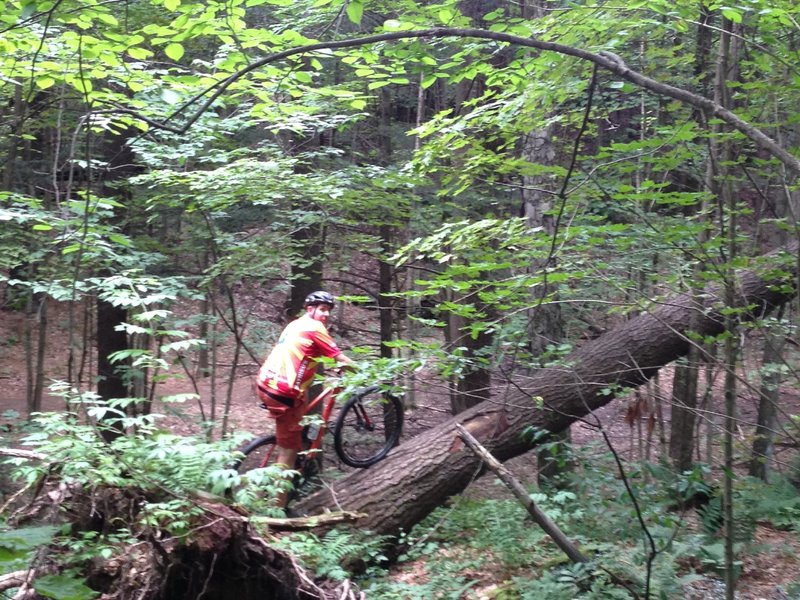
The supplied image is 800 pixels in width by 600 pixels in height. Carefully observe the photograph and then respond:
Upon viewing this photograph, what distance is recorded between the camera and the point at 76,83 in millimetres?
4367

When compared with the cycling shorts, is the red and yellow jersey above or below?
above

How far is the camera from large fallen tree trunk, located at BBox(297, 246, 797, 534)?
20.6 feet

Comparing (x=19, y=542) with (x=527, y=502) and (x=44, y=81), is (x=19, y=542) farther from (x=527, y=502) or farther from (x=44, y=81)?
(x=44, y=81)

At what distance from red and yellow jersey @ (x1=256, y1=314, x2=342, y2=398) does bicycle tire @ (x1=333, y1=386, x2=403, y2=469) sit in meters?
1.08

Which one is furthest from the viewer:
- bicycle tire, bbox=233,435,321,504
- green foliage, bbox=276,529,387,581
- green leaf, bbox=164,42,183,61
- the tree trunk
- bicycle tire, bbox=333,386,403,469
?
the tree trunk

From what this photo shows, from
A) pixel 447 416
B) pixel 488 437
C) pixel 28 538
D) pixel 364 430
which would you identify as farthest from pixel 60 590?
pixel 447 416

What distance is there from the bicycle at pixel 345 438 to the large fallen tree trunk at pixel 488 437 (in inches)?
21.1

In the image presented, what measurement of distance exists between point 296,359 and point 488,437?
2146 millimetres

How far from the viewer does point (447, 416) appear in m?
10.5

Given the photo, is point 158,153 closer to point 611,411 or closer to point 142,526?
point 142,526

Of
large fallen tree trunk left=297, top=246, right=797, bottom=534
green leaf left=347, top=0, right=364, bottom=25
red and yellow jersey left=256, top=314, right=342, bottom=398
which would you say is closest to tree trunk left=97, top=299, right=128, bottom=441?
red and yellow jersey left=256, top=314, right=342, bottom=398

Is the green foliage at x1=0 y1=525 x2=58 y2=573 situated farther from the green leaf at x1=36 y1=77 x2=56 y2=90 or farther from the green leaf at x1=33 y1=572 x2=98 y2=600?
the green leaf at x1=36 y1=77 x2=56 y2=90

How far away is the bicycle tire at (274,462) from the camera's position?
23.0 feet

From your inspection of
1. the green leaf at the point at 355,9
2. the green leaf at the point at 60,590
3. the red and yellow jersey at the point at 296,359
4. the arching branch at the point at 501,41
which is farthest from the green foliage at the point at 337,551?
the green leaf at the point at 355,9
